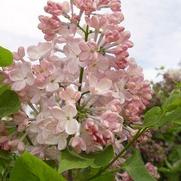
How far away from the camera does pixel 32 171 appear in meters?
1.16

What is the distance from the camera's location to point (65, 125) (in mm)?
1229

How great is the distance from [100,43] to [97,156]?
259 mm

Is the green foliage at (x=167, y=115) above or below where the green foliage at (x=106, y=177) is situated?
above

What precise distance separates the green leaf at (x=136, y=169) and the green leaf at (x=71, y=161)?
0.38 feet

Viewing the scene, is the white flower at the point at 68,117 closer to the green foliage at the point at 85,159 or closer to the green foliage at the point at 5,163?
the green foliage at the point at 85,159

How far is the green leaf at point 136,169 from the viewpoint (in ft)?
4.26

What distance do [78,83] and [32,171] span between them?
0.76ft

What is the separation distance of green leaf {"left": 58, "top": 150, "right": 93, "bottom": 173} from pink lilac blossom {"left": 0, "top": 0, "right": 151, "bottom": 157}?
0.02 metres

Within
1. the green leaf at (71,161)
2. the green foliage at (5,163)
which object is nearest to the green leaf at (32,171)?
the green leaf at (71,161)

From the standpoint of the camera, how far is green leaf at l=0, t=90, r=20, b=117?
4.29 feet

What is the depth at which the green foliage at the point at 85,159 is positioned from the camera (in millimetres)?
1199

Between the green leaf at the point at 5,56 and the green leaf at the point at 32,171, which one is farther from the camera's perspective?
the green leaf at the point at 5,56

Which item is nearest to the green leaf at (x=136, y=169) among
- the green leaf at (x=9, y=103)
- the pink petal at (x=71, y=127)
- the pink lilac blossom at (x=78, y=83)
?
the pink lilac blossom at (x=78, y=83)

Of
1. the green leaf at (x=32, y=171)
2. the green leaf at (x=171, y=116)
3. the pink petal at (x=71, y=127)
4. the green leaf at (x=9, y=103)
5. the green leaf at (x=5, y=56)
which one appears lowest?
the green leaf at (x=32, y=171)
